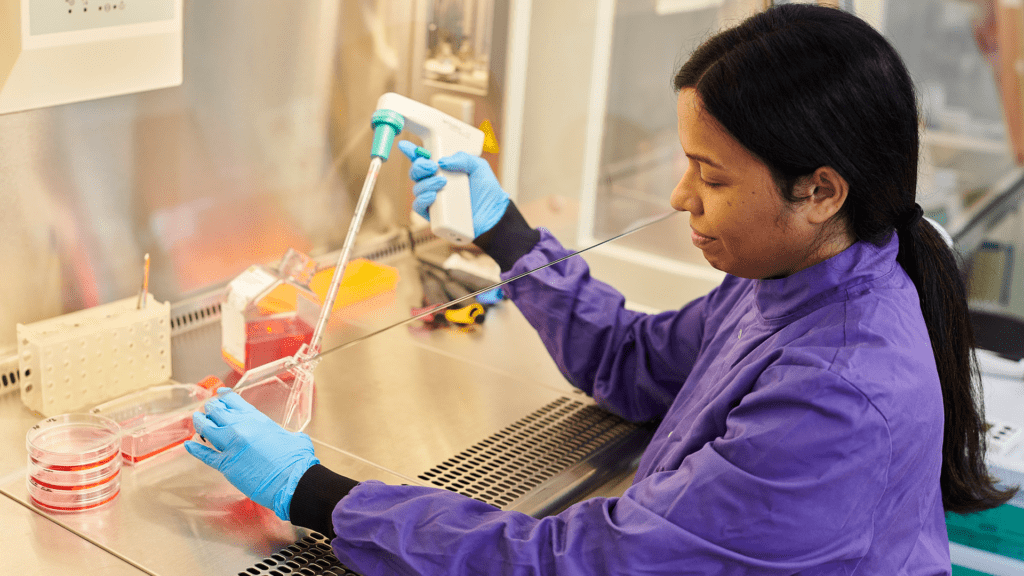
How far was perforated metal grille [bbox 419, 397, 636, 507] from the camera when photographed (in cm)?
140

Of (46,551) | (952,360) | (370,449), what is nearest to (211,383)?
(370,449)

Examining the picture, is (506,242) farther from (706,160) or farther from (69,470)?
(69,470)

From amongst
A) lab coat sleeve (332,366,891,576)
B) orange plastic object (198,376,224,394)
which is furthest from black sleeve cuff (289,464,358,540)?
orange plastic object (198,376,224,394)

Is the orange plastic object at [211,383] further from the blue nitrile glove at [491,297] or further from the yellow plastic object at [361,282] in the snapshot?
the blue nitrile glove at [491,297]

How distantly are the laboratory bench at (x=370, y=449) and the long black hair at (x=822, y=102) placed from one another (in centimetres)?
60

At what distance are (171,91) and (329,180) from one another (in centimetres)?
34

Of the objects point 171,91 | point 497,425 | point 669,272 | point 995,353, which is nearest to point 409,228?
point 497,425

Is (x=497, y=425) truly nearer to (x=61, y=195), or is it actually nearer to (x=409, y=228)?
(x=409, y=228)

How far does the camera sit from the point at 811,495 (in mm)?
968

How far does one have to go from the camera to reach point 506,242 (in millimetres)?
1557

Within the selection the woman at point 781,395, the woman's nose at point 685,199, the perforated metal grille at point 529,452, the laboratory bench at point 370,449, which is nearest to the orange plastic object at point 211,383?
the laboratory bench at point 370,449

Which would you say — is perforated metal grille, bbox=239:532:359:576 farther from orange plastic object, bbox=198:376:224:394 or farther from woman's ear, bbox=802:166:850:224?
woman's ear, bbox=802:166:850:224

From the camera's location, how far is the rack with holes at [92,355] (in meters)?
1.42

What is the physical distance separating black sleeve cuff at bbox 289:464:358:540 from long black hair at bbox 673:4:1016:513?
2.15ft
